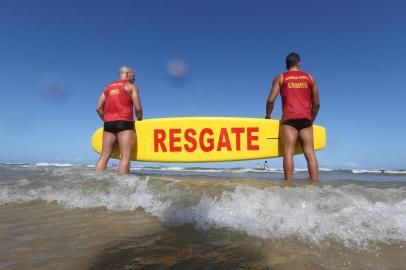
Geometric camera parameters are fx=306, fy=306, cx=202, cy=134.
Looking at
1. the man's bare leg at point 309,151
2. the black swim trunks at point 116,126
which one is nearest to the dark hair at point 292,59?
the man's bare leg at point 309,151

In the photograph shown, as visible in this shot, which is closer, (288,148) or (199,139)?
(288,148)

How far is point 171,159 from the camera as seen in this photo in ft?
18.5

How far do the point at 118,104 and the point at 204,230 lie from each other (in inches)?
128

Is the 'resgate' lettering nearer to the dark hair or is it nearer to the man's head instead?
the man's head

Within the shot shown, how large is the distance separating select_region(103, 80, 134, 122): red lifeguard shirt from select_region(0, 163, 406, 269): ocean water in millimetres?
1968

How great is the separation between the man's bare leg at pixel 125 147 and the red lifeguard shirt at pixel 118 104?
0.78 ft

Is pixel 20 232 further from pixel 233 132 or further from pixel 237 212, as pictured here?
pixel 233 132

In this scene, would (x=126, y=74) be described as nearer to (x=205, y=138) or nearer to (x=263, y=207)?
(x=205, y=138)

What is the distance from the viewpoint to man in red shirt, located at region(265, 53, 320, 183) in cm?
438

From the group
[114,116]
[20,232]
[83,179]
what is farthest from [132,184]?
[114,116]

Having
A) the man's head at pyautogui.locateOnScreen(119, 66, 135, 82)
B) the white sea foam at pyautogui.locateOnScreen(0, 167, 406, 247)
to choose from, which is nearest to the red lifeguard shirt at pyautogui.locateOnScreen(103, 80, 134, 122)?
the man's head at pyautogui.locateOnScreen(119, 66, 135, 82)

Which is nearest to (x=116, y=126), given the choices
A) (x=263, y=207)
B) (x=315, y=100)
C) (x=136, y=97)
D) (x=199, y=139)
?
(x=136, y=97)

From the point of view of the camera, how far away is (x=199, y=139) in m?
5.59

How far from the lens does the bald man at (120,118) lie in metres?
4.77
